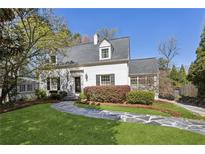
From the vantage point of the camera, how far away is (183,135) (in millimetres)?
5461

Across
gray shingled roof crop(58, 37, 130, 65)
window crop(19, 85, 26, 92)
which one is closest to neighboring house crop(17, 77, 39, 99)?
window crop(19, 85, 26, 92)

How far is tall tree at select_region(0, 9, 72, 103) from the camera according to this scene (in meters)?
10.4

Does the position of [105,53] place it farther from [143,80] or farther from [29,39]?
[29,39]

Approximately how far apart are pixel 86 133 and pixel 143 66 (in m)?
12.3

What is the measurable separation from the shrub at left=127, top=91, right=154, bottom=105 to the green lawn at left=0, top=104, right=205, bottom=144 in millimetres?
4820

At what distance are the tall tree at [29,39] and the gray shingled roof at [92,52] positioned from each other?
351 centimetres

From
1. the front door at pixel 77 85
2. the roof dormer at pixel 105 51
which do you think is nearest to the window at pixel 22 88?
the front door at pixel 77 85

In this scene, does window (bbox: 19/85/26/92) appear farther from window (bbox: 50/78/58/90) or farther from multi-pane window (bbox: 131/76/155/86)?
multi-pane window (bbox: 131/76/155/86)

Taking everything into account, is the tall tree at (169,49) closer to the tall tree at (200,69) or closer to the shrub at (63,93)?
the tall tree at (200,69)

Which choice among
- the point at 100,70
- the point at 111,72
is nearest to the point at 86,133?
the point at 111,72

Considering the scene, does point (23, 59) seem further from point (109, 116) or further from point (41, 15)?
point (109, 116)
